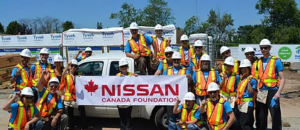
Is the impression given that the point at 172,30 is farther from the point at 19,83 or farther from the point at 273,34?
the point at 273,34

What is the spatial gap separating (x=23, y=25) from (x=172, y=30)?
39.8m

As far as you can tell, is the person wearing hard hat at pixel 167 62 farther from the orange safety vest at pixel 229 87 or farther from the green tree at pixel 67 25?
the green tree at pixel 67 25

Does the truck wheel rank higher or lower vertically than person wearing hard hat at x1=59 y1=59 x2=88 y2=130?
lower

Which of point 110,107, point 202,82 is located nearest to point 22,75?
point 110,107

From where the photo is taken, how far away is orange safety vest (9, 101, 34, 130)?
4535 millimetres

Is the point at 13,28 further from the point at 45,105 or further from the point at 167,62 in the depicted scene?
the point at 167,62

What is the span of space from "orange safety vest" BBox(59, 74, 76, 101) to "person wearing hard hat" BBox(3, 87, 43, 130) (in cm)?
98

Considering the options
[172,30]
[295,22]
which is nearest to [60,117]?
[172,30]

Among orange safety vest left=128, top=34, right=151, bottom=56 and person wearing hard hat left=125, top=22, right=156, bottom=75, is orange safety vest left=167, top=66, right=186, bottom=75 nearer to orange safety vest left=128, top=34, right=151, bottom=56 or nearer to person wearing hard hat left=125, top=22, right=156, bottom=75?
person wearing hard hat left=125, top=22, right=156, bottom=75

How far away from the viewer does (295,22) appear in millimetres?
27328

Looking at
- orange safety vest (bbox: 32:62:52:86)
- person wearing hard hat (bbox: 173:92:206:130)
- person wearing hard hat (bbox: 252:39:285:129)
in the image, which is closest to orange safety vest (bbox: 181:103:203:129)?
person wearing hard hat (bbox: 173:92:206:130)

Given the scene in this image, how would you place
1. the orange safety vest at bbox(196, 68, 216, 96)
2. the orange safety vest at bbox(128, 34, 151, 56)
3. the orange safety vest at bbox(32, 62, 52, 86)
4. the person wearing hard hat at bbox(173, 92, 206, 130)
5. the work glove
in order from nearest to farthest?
the person wearing hard hat at bbox(173, 92, 206, 130), the orange safety vest at bbox(196, 68, 216, 96), the work glove, the orange safety vest at bbox(32, 62, 52, 86), the orange safety vest at bbox(128, 34, 151, 56)

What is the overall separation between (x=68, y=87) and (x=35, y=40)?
16229mm

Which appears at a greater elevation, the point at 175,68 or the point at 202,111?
the point at 175,68
